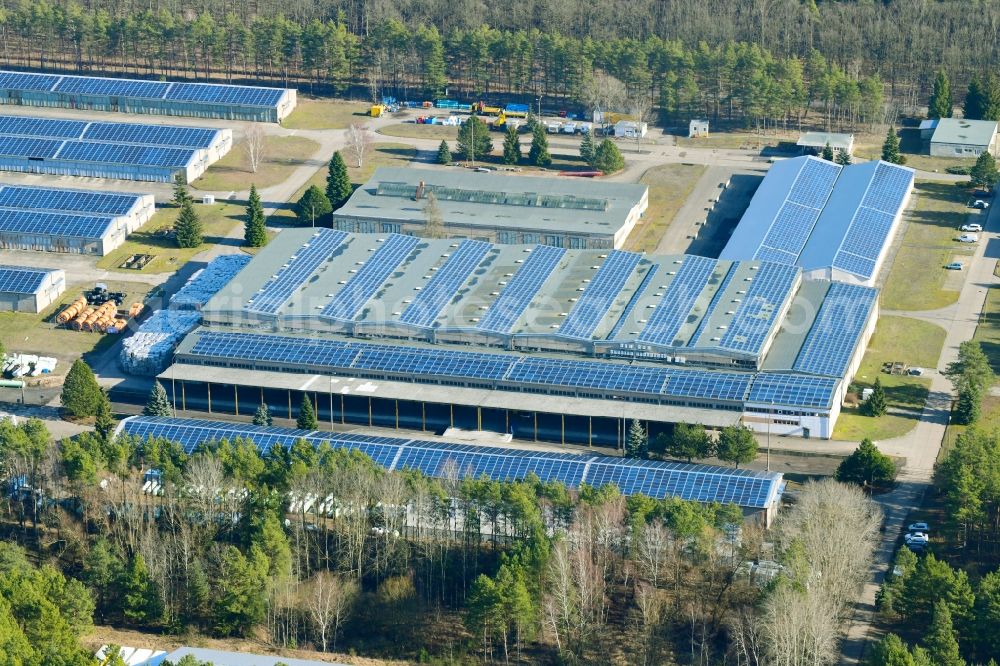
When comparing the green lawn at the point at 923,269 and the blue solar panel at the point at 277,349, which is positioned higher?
the blue solar panel at the point at 277,349

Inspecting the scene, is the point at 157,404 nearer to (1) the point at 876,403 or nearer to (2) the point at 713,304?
(2) the point at 713,304

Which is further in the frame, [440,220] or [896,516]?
[440,220]

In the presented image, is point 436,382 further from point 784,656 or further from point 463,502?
point 784,656

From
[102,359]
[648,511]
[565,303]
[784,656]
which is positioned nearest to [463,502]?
[648,511]

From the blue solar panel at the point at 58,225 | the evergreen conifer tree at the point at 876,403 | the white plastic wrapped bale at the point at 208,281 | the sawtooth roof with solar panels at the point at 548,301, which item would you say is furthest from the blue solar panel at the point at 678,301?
the blue solar panel at the point at 58,225

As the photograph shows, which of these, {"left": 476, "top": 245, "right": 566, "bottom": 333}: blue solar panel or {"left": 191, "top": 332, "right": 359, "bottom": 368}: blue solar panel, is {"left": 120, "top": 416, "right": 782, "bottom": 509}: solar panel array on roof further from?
{"left": 476, "top": 245, "right": 566, "bottom": 333}: blue solar panel

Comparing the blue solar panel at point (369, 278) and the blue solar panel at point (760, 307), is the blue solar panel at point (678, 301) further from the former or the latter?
the blue solar panel at point (369, 278)

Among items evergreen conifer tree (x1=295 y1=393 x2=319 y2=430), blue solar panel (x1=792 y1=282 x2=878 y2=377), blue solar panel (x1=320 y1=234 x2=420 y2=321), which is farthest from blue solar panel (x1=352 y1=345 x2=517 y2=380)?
blue solar panel (x1=792 y1=282 x2=878 y2=377)
